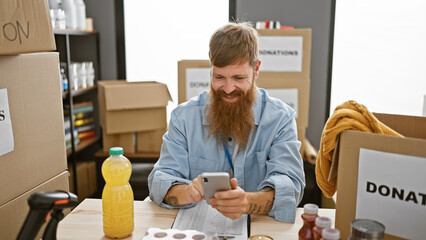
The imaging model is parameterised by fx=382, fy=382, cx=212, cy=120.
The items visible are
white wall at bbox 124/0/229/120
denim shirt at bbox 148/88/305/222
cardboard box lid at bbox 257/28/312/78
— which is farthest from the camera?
white wall at bbox 124/0/229/120

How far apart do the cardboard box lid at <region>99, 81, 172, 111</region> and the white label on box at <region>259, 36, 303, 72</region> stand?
767mm

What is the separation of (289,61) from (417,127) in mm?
1613

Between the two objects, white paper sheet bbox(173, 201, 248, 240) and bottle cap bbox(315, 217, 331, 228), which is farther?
white paper sheet bbox(173, 201, 248, 240)

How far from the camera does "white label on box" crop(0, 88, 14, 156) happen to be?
1.13 meters

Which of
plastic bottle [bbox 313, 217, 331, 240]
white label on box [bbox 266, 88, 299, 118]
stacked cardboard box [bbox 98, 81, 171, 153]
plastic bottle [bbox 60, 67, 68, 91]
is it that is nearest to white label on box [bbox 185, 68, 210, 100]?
stacked cardboard box [bbox 98, 81, 171, 153]

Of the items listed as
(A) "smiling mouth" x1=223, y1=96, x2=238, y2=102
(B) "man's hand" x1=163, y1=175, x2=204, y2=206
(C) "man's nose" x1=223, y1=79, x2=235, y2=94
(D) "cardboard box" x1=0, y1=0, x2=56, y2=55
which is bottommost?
(B) "man's hand" x1=163, y1=175, x2=204, y2=206

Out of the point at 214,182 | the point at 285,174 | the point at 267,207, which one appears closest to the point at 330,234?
the point at 214,182

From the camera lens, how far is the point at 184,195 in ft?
3.96

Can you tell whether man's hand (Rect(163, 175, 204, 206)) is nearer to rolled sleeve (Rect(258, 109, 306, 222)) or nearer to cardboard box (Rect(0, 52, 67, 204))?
rolled sleeve (Rect(258, 109, 306, 222))

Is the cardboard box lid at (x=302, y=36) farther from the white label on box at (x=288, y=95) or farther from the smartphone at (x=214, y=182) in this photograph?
the smartphone at (x=214, y=182)

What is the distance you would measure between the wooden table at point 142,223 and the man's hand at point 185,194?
3cm

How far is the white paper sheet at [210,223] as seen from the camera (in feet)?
3.49

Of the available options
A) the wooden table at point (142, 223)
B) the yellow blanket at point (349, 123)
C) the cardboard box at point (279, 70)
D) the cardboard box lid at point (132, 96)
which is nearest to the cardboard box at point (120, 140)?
the cardboard box lid at point (132, 96)

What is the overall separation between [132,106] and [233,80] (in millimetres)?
1418
